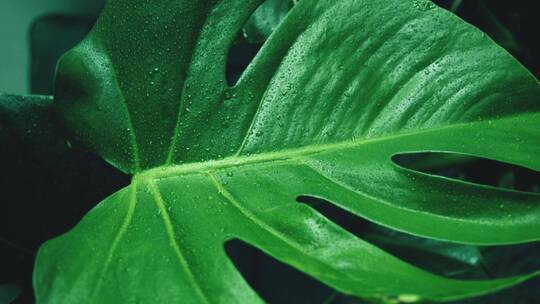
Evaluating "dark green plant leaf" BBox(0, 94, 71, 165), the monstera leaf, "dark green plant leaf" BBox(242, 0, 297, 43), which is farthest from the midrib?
"dark green plant leaf" BBox(242, 0, 297, 43)

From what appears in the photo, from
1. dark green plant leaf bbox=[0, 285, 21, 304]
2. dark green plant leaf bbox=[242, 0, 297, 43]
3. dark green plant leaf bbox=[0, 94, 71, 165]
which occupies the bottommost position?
dark green plant leaf bbox=[0, 285, 21, 304]

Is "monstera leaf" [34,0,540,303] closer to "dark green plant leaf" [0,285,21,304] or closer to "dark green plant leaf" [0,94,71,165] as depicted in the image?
"dark green plant leaf" [0,94,71,165]

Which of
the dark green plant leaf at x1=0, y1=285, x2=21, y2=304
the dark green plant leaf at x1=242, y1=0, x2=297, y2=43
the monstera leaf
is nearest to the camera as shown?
the monstera leaf

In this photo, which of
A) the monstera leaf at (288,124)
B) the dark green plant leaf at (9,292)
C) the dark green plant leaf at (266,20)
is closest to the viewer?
the monstera leaf at (288,124)

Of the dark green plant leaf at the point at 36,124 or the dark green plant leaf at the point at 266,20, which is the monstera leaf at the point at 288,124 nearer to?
the dark green plant leaf at the point at 36,124

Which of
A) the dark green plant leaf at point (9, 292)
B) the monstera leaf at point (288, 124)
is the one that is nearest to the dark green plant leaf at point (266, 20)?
the monstera leaf at point (288, 124)

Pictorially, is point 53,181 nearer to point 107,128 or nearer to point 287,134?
point 107,128

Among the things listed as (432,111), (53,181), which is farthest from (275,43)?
(53,181)

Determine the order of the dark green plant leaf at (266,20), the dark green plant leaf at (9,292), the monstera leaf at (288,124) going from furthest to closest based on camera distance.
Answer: the dark green plant leaf at (266,20), the dark green plant leaf at (9,292), the monstera leaf at (288,124)

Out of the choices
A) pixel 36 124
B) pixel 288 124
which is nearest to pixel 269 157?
pixel 288 124

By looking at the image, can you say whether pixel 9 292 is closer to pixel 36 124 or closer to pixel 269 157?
pixel 36 124
